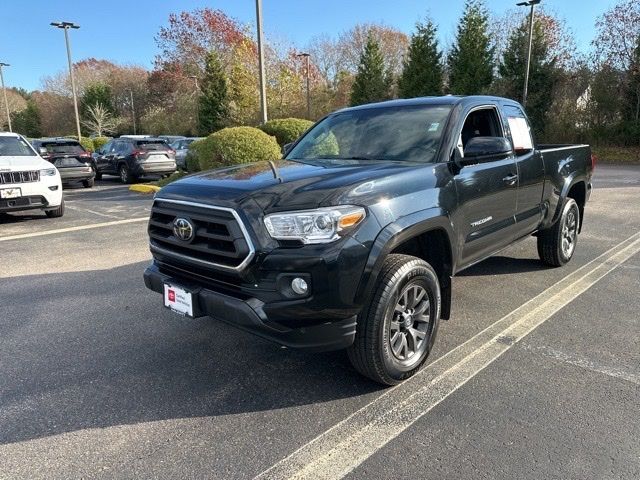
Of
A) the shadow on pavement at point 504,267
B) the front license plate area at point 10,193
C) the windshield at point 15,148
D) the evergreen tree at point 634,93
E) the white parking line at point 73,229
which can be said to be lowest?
the shadow on pavement at point 504,267

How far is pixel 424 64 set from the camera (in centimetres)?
3534

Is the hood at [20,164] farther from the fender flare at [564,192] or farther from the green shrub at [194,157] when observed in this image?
the fender flare at [564,192]

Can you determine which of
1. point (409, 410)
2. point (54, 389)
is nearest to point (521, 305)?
point (409, 410)

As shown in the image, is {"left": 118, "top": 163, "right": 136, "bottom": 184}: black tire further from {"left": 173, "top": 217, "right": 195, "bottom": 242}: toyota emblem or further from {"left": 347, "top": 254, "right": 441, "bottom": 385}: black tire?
{"left": 347, "top": 254, "right": 441, "bottom": 385}: black tire

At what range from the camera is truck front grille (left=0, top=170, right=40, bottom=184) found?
8523 mm

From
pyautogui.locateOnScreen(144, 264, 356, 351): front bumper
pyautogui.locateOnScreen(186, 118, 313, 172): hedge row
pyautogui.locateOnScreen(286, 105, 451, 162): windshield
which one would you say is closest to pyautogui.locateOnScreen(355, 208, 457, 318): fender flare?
pyautogui.locateOnScreen(144, 264, 356, 351): front bumper

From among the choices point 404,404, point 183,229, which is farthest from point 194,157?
point 404,404

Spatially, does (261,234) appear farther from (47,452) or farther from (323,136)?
(323,136)

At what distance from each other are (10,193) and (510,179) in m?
8.15

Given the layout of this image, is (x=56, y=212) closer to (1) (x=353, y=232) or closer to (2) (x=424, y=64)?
(1) (x=353, y=232)

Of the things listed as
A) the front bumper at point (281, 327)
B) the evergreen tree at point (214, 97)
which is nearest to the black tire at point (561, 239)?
the front bumper at point (281, 327)

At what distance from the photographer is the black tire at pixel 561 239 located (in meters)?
5.64

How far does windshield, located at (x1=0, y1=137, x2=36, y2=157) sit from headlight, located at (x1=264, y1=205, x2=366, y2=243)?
339 inches

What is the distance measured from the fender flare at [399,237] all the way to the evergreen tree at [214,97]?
37269mm
